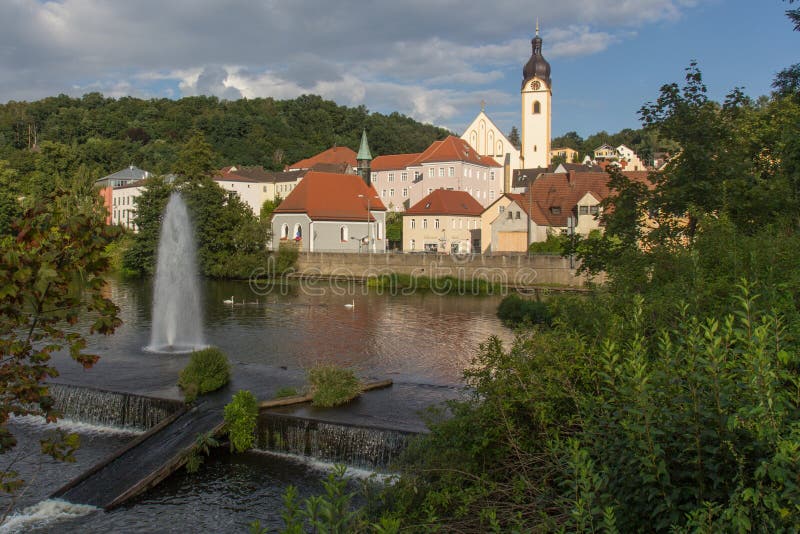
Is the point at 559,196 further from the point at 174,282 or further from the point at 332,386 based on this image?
the point at 332,386

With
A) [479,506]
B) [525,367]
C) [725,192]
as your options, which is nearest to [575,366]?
[525,367]

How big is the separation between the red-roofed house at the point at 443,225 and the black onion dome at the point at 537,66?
38.3 m

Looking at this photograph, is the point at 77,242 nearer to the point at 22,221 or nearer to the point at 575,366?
the point at 22,221

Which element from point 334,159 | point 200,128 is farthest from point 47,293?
point 200,128

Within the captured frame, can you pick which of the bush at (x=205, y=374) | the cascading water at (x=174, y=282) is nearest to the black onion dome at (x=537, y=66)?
the cascading water at (x=174, y=282)

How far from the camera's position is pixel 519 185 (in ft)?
351

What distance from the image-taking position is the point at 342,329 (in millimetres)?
34219

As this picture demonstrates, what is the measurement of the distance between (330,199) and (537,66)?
48.9 m

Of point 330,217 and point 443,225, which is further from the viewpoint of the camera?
point 443,225

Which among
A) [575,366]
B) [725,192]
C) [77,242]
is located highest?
[725,192]

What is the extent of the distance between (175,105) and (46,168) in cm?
8862

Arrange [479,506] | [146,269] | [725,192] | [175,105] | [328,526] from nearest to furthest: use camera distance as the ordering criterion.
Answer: [328,526]
[479,506]
[725,192]
[146,269]
[175,105]

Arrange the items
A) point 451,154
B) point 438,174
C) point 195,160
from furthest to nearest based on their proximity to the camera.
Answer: point 438,174, point 451,154, point 195,160

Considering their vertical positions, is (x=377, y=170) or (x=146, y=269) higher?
(x=377, y=170)
